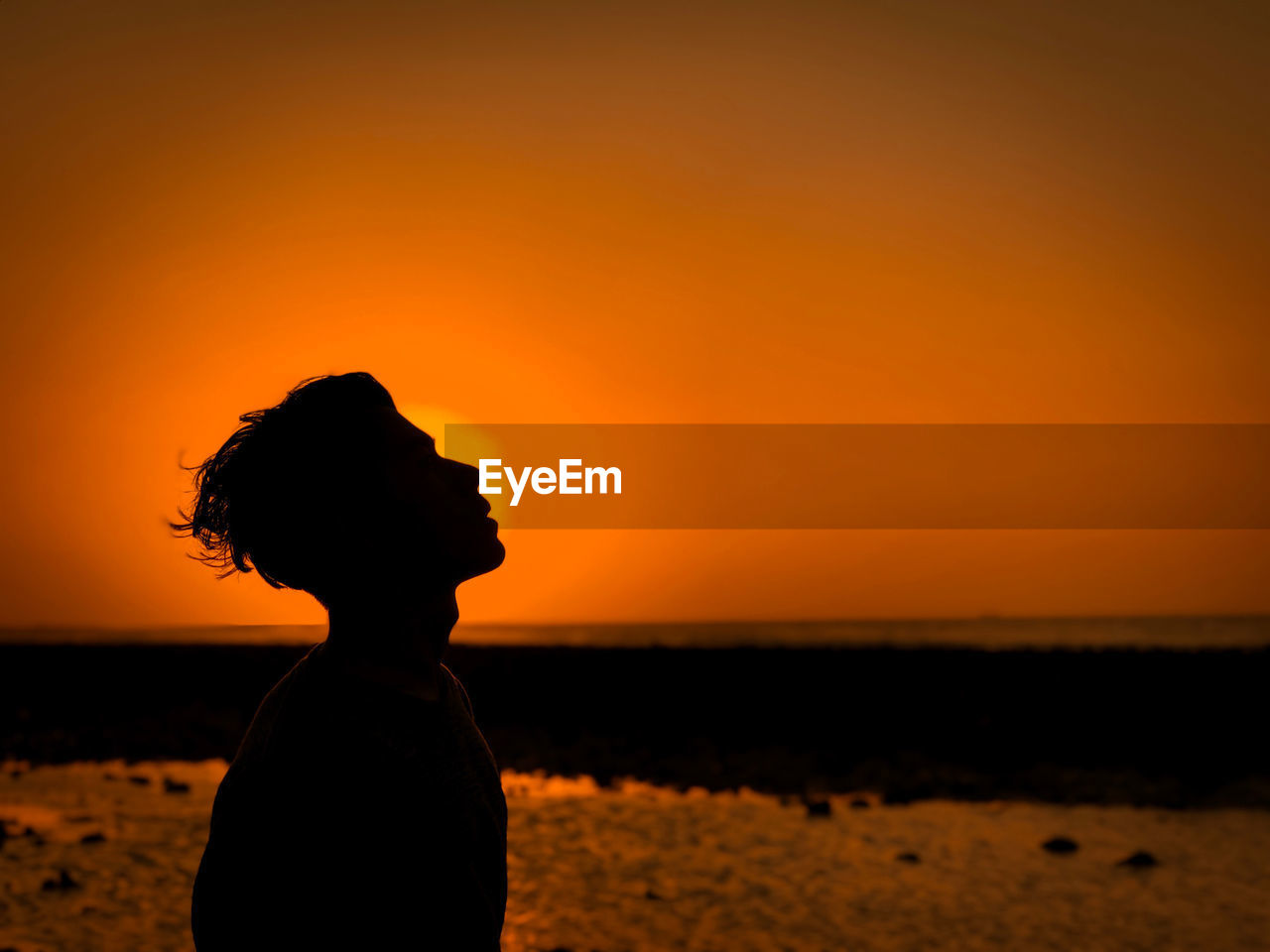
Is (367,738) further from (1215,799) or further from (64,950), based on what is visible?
(1215,799)

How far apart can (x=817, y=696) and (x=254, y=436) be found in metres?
21.4

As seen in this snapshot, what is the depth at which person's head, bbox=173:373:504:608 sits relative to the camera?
1.59 m

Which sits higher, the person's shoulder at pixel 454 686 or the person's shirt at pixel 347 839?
the person's shoulder at pixel 454 686

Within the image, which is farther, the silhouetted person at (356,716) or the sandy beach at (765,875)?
the sandy beach at (765,875)

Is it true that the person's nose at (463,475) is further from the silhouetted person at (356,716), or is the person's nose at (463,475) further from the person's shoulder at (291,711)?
the person's shoulder at (291,711)

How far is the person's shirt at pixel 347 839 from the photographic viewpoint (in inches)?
54.6

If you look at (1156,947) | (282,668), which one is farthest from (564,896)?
(282,668)

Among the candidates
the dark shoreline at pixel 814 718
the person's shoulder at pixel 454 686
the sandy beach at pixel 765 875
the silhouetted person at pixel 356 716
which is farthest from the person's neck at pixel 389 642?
the dark shoreline at pixel 814 718

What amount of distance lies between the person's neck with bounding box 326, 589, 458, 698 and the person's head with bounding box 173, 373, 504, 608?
0.02m

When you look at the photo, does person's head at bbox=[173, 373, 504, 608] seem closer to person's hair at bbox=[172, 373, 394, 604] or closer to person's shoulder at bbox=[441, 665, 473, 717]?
person's hair at bbox=[172, 373, 394, 604]

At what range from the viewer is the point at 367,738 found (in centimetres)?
144

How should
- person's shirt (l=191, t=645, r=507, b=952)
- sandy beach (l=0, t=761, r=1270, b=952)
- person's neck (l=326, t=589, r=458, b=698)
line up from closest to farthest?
1. person's shirt (l=191, t=645, r=507, b=952)
2. person's neck (l=326, t=589, r=458, b=698)
3. sandy beach (l=0, t=761, r=1270, b=952)

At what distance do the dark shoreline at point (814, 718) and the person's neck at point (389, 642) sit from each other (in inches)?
466

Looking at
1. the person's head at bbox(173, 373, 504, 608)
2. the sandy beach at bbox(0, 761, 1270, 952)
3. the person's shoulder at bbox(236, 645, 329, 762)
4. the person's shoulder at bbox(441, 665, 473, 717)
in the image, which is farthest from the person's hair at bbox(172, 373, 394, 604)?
the sandy beach at bbox(0, 761, 1270, 952)
